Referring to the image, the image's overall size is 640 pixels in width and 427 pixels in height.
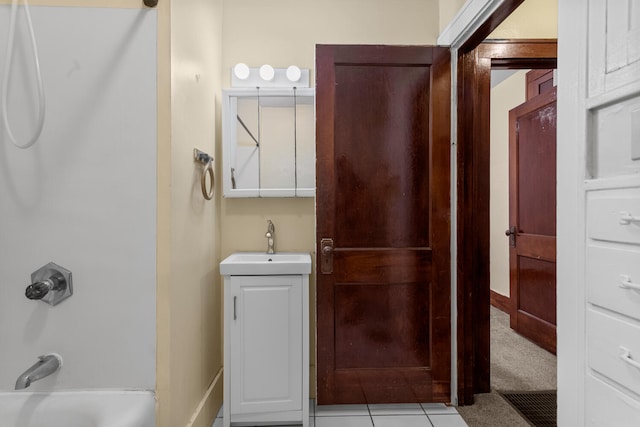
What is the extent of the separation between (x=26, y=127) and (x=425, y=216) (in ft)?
6.34

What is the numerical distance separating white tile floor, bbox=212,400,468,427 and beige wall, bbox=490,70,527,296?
2.43m

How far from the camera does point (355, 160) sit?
1928 millimetres

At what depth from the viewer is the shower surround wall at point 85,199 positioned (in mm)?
1312

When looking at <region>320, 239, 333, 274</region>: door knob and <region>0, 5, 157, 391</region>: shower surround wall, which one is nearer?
<region>0, 5, 157, 391</region>: shower surround wall

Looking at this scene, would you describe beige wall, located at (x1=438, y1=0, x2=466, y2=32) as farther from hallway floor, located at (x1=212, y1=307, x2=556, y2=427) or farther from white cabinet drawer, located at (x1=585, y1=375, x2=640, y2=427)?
hallway floor, located at (x1=212, y1=307, x2=556, y2=427)

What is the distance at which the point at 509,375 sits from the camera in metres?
2.33

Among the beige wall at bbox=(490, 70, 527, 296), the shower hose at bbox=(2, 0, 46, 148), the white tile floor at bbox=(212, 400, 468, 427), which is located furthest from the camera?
the beige wall at bbox=(490, 70, 527, 296)

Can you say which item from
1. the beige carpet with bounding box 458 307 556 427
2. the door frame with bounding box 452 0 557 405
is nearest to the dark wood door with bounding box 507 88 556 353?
the beige carpet with bounding box 458 307 556 427

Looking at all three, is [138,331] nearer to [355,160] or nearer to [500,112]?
[355,160]

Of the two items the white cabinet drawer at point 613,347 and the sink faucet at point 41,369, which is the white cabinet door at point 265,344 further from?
the white cabinet drawer at point 613,347

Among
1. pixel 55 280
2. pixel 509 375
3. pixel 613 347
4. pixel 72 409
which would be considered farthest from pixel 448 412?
pixel 55 280

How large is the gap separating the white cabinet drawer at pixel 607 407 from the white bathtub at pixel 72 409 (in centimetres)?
149

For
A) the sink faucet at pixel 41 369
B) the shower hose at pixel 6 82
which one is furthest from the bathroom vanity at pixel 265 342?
the shower hose at pixel 6 82

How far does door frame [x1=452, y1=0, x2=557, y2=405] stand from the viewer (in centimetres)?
194
